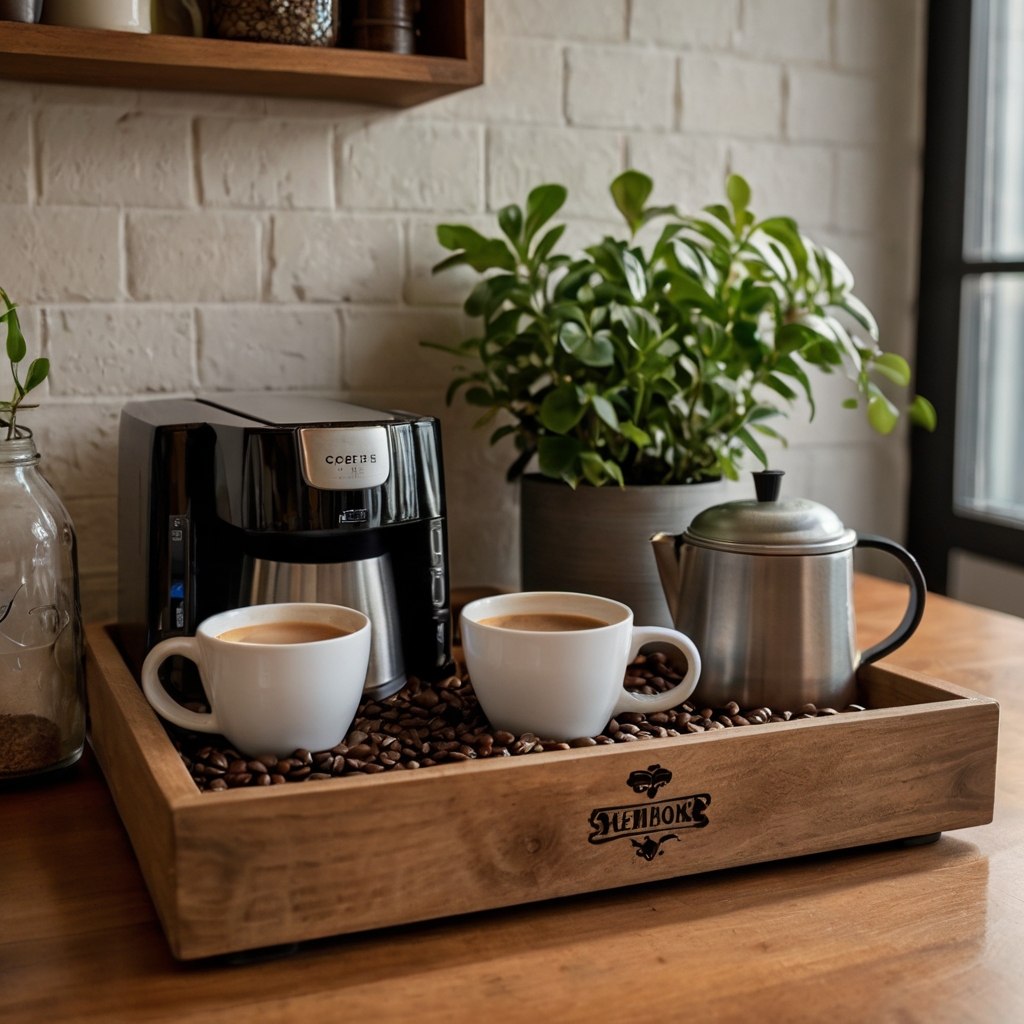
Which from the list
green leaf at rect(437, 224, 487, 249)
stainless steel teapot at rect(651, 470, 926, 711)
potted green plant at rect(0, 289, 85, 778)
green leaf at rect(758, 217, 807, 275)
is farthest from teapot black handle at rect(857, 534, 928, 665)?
potted green plant at rect(0, 289, 85, 778)

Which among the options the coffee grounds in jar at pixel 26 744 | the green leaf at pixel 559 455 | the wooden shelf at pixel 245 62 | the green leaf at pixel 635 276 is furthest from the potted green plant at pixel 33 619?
the green leaf at pixel 635 276

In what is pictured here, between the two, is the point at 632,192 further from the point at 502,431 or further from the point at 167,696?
the point at 167,696

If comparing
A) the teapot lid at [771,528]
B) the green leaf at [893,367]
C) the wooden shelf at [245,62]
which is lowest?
the teapot lid at [771,528]

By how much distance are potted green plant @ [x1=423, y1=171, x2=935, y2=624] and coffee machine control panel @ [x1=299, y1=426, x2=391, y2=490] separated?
240 mm

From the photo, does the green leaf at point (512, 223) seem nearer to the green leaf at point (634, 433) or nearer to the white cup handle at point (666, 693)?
the green leaf at point (634, 433)

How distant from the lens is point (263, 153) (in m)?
1.18

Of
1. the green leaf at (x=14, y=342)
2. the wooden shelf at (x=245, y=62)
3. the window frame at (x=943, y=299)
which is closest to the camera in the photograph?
the green leaf at (x=14, y=342)

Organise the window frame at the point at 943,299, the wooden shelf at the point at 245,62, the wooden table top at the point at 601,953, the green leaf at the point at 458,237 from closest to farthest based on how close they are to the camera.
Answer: the wooden table top at the point at 601,953 → the wooden shelf at the point at 245,62 → the green leaf at the point at 458,237 → the window frame at the point at 943,299

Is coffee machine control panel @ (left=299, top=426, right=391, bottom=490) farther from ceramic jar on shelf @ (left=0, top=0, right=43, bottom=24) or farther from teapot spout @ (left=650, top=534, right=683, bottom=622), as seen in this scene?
ceramic jar on shelf @ (left=0, top=0, right=43, bottom=24)

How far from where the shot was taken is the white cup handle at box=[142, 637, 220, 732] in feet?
2.49

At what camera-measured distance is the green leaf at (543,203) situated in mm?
1104

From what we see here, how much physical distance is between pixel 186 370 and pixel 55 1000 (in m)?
0.71

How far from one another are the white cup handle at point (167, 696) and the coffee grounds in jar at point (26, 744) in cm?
14

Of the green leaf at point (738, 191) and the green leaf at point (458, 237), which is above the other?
the green leaf at point (738, 191)
